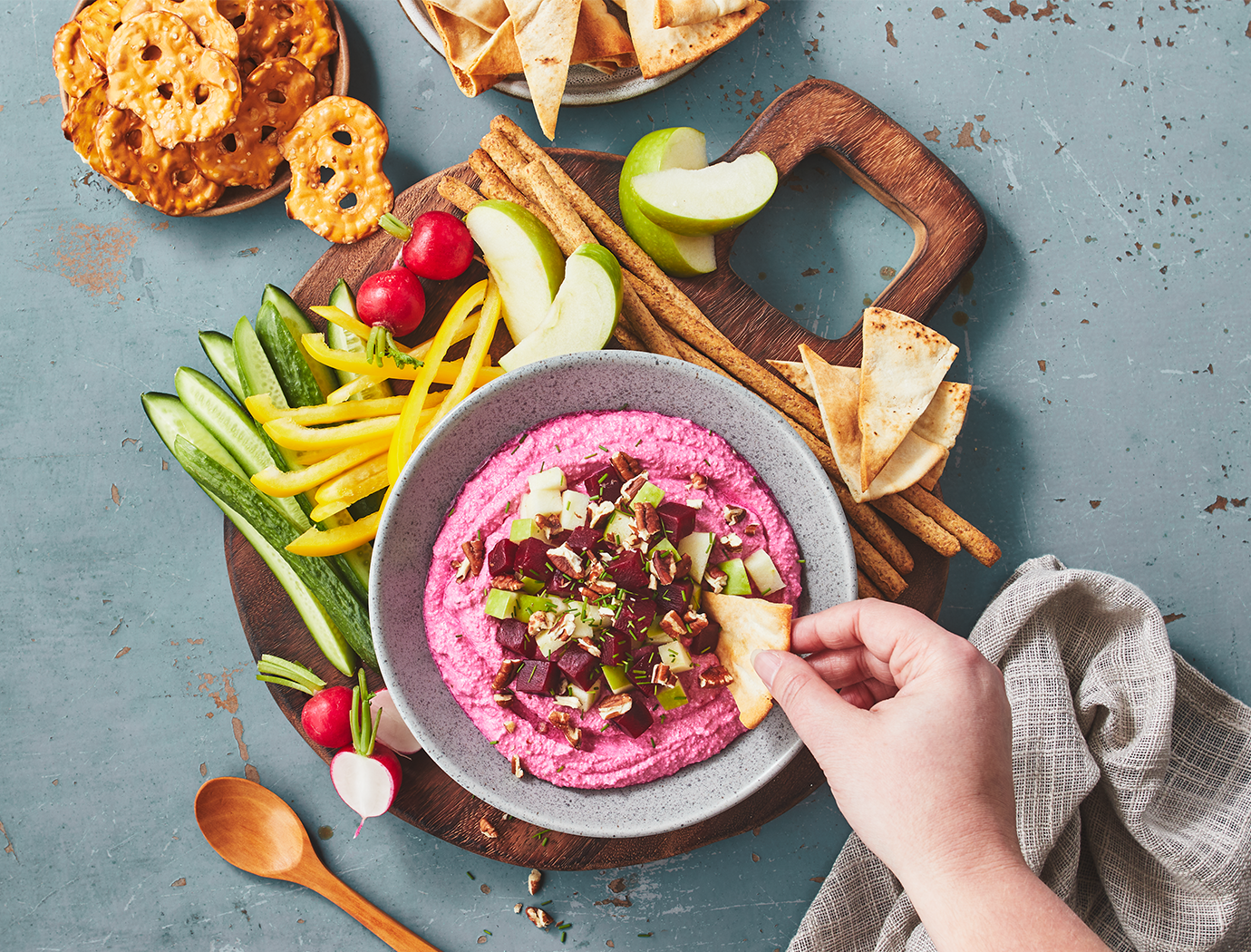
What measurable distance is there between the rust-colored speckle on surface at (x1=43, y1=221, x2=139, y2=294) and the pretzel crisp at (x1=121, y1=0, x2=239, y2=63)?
0.72 meters

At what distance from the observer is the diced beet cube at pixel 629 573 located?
2.09 m

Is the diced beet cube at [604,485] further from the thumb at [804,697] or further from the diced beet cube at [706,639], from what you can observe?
the thumb at [804,697]

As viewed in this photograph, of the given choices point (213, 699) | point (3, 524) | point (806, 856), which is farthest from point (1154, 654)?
point (3, 524)

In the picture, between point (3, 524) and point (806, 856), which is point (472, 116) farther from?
point (806, 856)

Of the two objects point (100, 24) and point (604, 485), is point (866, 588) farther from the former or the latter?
point (100, 24)

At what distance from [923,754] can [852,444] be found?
1030 millimetres

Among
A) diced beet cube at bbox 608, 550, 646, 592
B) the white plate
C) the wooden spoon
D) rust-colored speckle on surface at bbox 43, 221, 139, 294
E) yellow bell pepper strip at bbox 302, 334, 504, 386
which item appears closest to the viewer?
diced beet cube at bbox 608, 550, 646, 592

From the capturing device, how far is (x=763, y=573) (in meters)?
2.20

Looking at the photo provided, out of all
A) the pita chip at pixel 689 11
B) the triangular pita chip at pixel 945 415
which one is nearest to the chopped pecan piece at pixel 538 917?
the triangular pita chip at pixel 945 415

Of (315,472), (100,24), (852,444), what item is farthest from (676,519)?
(100,24)

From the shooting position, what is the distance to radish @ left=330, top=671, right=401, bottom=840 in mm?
2490

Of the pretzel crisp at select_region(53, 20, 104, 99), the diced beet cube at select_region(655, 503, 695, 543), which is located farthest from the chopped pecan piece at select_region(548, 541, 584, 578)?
the pretzel crisp at select_region(53, 20, 104, 99)

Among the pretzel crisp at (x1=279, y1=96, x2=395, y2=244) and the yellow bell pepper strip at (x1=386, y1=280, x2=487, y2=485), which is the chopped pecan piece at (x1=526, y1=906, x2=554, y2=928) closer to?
the yellow bell pepper strip at (x1=386, y1=280, x2=487, y2=485)

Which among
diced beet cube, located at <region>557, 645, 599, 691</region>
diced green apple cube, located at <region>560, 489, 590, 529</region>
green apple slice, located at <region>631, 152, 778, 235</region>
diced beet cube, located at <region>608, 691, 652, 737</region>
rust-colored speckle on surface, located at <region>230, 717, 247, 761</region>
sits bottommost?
rust-colored speckle on surface, located at <region>230, 717, 247, 761</region>
